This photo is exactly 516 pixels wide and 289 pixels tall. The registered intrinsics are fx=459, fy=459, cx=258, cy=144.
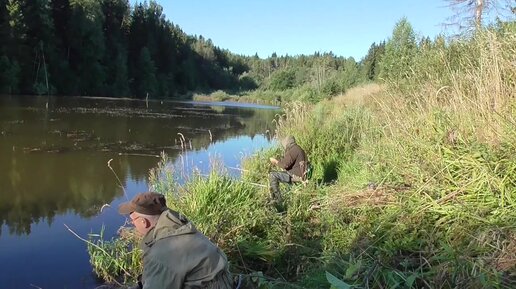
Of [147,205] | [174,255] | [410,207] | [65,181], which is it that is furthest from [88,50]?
[174,255]

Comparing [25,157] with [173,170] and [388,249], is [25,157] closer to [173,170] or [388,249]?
[173,170]

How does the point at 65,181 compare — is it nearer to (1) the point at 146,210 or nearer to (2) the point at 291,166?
(2) the point at 291,166

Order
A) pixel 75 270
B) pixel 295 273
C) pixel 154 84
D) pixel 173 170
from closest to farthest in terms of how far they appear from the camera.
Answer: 1. pixel 295 273
2. pixel 75 270
3. pixel 173 170
4. pixel 154 84

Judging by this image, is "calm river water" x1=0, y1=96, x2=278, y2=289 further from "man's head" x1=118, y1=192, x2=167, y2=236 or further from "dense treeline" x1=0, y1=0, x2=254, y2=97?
"dense treeline" x1=0, y1=0, x2=254, y2=97

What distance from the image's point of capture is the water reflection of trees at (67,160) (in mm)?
8078

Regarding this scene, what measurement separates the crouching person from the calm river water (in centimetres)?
298

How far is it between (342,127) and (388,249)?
276 inches

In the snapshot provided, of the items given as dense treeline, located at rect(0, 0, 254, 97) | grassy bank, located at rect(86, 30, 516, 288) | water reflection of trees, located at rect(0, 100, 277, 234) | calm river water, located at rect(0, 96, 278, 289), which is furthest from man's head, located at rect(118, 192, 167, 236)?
dense treeline, located at rect(0, 0, 254, 97)

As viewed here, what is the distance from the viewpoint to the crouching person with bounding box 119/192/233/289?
8.04ft

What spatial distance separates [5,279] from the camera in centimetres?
515

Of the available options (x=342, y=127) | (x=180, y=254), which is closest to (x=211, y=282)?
(x=180, y=254)

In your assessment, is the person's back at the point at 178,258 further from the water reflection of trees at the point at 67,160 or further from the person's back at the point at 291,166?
the water reflection of trees at the point at 67,160

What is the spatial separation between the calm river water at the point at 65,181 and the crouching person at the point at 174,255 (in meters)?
2.98

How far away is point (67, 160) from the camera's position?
12219 mm
